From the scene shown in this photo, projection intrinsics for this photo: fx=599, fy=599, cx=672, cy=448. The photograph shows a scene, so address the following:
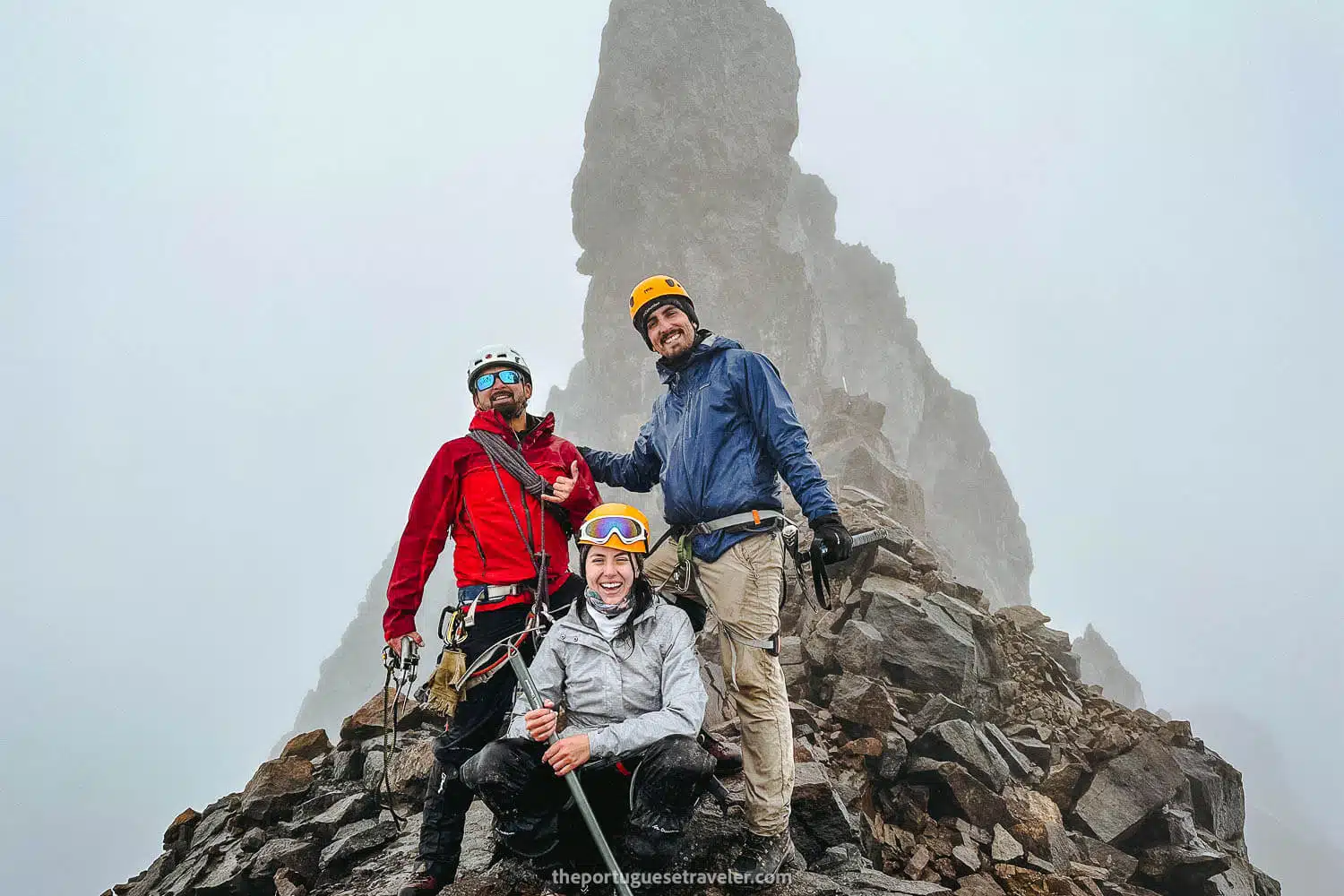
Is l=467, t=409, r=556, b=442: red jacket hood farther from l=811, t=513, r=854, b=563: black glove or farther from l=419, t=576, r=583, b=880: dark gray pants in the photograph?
l=811, t=513, r=854, b=563: black glove

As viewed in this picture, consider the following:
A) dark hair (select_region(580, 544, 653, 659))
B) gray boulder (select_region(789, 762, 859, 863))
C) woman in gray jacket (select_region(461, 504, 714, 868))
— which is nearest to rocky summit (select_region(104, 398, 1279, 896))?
gray boulder (select_region(789, 762, 859, 863))

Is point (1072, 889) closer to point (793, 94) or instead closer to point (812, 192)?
point (793, 94)

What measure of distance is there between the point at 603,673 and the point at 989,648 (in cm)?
1104

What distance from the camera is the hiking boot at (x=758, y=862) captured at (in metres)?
4.15

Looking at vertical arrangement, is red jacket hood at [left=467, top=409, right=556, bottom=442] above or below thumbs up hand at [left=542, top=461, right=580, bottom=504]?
above

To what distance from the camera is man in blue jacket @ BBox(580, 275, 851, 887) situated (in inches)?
166

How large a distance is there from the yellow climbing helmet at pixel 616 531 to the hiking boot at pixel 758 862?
2245 millimetres

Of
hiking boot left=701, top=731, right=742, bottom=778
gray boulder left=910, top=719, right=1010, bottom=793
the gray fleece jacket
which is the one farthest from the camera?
gray boulder left=910, top=719, right=1010, bottom=793

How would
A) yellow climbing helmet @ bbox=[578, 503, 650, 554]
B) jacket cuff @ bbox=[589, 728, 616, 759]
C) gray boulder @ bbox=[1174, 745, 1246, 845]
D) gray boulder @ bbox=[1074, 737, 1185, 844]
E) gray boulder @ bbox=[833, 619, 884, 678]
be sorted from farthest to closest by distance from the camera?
gray boulder @ bbox=[833, 619, 884, 678] < gray boulder @ bbox=[1174, 745, 1246, 845] < gray boulder @ bbox=[1074, 737, 1185, 844] < yellow climbing helmet @ bbox=[578, 503, 650, 554] < jacket cuff @ bbox=[589, 728, 616, 759]

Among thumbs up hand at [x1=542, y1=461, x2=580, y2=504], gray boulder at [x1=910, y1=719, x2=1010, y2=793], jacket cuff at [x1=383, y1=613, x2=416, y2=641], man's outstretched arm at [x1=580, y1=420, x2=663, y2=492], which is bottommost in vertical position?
gray boulder at [x1=910, y1=719, x2=1010, y2=793]

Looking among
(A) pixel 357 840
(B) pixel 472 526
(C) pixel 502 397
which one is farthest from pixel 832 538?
(A) pixel 357 840

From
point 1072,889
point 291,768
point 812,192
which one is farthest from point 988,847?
point 812,192

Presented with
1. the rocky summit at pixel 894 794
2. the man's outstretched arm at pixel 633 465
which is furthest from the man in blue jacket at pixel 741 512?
the rocky summit at pixel 894 794

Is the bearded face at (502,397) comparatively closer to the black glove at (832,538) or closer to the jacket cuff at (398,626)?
the jacket cuff at (398,626)
